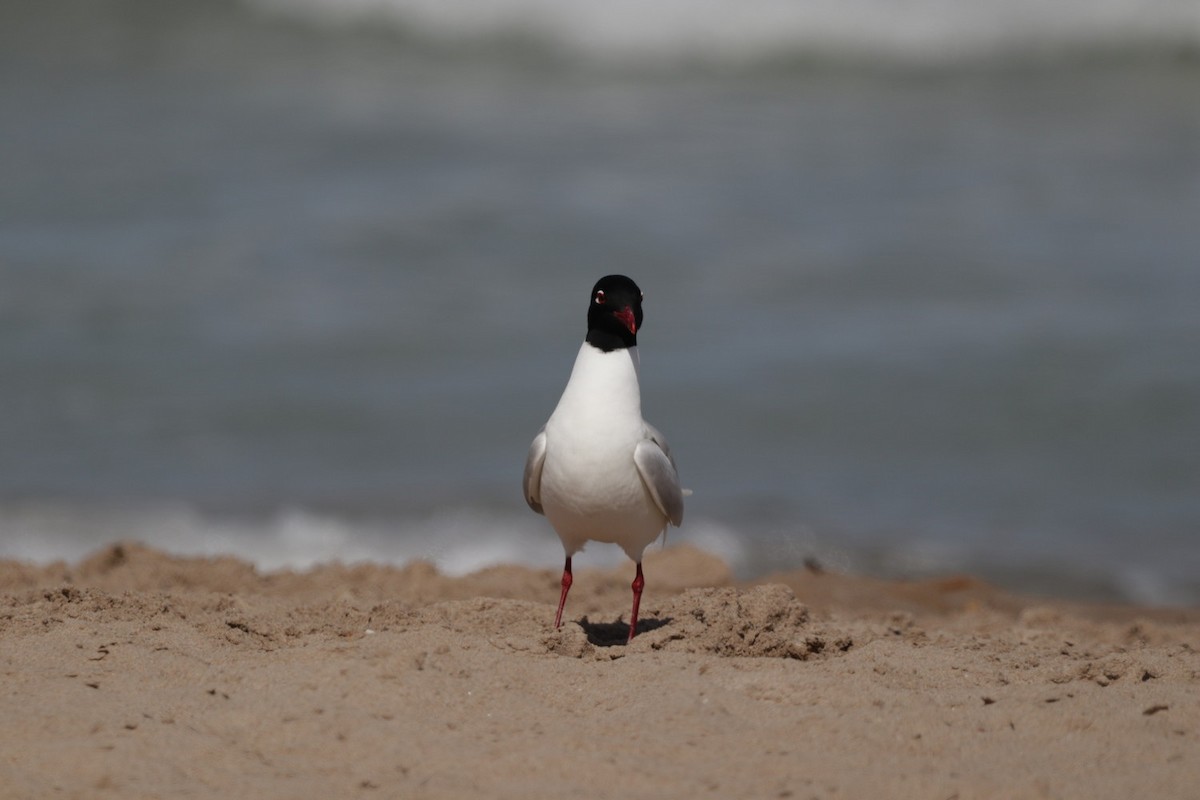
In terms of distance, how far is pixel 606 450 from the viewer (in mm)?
5254

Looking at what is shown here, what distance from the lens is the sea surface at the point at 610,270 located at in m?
10.2

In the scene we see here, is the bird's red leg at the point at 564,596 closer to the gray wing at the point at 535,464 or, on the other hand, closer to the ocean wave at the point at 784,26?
the gray wing at the point at 535,464

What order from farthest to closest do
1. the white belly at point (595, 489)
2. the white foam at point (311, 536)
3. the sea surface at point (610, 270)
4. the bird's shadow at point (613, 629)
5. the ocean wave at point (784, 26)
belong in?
1. the ocean wave at point (784, 26)
2. the sea surface at point (610, 270)
3. the white foam at point (311, 536)
4. the bird's shadow at point (613, 629)
5. the white belly at point (595, 489)

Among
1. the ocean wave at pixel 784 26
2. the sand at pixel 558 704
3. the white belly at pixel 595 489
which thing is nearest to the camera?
the sand at pixel 558 704

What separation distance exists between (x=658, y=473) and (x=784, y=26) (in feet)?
57.6

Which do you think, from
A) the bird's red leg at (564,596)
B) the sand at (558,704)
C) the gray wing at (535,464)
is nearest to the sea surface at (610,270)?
the bird's red leg at (564,596)

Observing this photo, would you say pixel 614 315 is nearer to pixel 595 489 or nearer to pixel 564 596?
pixel 595 489

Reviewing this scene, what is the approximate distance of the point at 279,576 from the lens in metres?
7.24

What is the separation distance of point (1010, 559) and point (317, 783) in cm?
697

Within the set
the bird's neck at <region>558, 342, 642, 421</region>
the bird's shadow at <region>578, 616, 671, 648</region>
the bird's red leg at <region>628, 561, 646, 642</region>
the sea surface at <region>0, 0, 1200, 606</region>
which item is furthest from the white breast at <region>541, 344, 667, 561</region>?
the sea surface at <region>0, 0, 1200, 606</region>

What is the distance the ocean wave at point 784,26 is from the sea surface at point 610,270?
63mm

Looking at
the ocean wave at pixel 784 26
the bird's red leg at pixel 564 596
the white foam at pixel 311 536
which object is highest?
the ocean wave at pixel 784 26

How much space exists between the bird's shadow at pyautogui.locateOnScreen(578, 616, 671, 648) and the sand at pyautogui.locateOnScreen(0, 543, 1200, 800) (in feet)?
0.06

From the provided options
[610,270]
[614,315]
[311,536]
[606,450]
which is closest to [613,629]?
[606,450]
